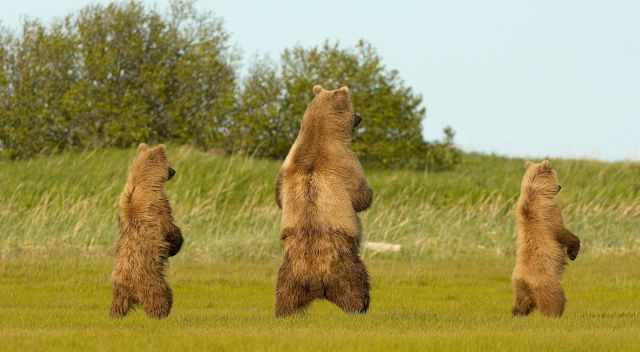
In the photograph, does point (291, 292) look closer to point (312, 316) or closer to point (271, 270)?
point (312, 316)

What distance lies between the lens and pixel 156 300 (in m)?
9.75

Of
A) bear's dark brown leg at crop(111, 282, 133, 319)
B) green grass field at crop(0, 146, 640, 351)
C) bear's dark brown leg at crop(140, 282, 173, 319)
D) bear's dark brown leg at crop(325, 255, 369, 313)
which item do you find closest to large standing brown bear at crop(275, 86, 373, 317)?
bear's dark brown leg at crop(325, 255, 369, 313)

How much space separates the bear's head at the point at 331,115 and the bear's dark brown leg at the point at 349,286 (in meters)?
1.11

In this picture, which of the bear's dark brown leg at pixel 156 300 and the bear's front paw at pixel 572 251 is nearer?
the bear's dark brown leg at pixel 156 300

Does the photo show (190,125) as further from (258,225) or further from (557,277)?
(557,277)

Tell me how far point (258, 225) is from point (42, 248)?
18.8 ft

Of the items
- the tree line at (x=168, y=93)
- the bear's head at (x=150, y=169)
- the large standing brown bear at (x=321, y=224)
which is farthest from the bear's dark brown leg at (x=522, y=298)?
the tree line at (x=168, y=93)

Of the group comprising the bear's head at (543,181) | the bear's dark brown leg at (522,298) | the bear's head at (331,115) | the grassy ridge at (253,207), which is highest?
the bear's head at (331,115)

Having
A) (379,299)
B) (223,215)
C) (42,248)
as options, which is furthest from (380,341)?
(223,215)

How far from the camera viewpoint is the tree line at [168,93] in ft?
136

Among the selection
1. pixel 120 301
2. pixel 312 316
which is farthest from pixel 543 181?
pixel 120 301

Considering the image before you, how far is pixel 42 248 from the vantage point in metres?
21.1

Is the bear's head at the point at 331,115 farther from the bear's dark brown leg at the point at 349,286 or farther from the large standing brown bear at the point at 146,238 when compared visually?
the large standing brown bear at the point at 146,238

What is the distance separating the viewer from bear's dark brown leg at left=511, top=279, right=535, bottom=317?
409 inches
